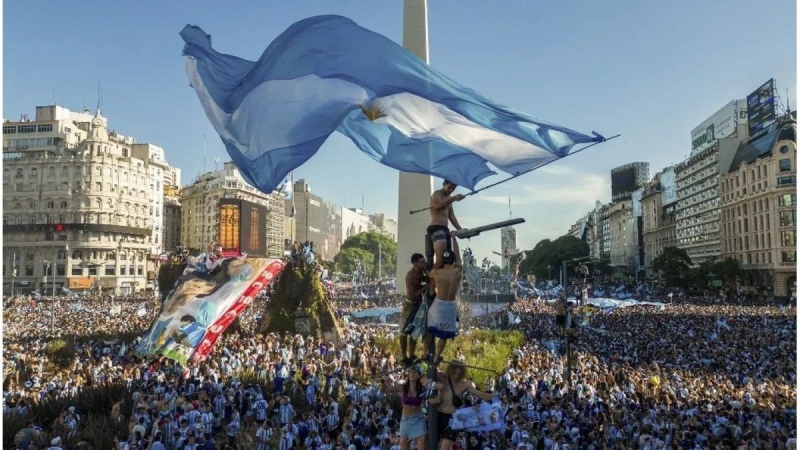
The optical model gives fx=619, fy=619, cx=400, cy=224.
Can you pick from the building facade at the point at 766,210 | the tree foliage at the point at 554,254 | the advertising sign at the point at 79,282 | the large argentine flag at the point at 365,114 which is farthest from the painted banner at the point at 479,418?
the tree foliage at the point at 554,254

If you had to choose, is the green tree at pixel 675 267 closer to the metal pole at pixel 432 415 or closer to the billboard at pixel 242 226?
the billboard at pixel 242 226

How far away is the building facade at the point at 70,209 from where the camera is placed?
258 ft

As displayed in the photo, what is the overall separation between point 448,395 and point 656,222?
115 m

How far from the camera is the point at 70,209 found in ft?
263

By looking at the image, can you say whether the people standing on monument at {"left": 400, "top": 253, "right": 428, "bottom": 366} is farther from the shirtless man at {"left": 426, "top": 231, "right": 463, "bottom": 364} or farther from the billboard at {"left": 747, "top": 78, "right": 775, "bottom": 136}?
the billboard at {"left": 747, "top": 78, "right": 775, "bottom": 136}

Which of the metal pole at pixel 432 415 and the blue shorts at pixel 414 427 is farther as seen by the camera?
the blue shorts at pixel 414 427

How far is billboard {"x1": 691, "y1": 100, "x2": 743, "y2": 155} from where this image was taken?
87250 mm

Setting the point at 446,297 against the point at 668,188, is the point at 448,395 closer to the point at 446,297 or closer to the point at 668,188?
the point at 446,297

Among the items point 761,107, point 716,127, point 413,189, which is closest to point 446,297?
point 413,189

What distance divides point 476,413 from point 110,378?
14749 millimetres

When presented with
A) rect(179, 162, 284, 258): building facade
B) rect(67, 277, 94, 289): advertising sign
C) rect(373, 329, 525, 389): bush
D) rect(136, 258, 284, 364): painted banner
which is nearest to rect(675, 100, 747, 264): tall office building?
rect(373, 329, 525, 389): bush

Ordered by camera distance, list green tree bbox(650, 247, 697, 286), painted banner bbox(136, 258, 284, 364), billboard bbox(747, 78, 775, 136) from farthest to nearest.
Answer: billboard bbox(747, 78, 775, 136) < green tree bbox(650, 247, 697, 286) < painted banner bbox(136, 258, 284, 364)

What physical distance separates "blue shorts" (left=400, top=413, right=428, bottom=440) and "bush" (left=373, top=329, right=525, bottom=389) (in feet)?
41.8

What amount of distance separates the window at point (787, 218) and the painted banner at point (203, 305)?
56.8 metres
